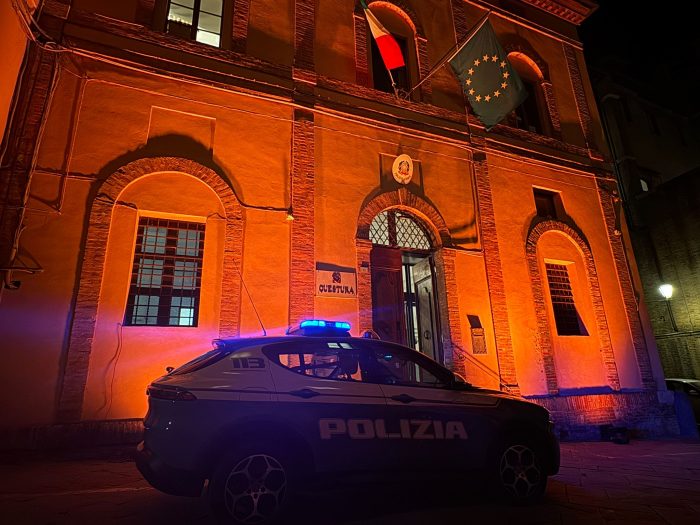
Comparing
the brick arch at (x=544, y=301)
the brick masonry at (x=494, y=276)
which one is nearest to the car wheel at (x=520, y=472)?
the brick masonry at (x=494, y=276)

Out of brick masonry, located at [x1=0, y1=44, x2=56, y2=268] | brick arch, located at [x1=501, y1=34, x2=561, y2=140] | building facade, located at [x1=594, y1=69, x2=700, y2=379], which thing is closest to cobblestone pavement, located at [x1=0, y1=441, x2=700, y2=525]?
brick masonry, located at [x1=0, y1=44, x2=56, y2=268]

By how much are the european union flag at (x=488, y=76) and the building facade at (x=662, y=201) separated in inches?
508

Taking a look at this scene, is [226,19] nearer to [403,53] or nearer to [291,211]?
[403,53]

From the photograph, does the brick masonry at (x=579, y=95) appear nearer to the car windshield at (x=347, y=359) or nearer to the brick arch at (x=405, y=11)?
the brick arch at (x=405, y=11)

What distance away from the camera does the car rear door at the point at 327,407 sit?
336cm

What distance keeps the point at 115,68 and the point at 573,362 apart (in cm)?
1139

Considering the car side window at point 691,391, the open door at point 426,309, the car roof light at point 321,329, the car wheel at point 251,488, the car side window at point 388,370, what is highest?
the open door at point 426,309

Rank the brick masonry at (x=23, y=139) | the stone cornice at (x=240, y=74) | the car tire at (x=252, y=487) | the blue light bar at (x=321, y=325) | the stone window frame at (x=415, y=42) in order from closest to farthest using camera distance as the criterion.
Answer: the car tire at (x=252, y=487) < the blue light bar at (x=321, y=325) < the brick masonry at (x=23, y=139) < the stone cornice at (x=240, y=74) < the stone window frame at (x=415, y=42)

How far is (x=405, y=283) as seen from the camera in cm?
986

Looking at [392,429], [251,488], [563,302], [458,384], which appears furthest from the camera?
[563,302]

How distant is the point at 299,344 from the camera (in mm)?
3775

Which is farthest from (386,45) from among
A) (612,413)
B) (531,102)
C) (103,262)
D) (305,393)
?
(612,413)

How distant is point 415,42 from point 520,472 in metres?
10.2

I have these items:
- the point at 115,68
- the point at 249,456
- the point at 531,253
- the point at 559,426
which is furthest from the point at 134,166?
the point at 559,426
